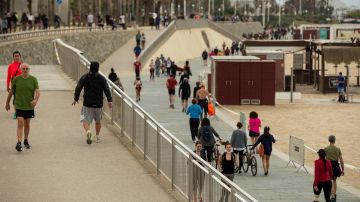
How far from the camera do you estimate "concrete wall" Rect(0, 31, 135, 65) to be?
4466cm

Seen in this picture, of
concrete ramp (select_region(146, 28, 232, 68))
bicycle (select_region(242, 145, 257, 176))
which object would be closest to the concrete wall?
concrete ramp (select_region(146, 28, 232, 68))

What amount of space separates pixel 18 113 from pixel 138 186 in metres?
2.99

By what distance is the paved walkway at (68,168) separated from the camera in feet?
36.3

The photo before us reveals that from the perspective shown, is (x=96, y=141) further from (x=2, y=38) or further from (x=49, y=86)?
(x=2, y=38)

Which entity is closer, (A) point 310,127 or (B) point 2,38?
(A) point 310,127

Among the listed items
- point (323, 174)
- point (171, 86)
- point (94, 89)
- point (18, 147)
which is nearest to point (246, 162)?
point (323, 174)

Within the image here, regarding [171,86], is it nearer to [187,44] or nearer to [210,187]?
[210,187]

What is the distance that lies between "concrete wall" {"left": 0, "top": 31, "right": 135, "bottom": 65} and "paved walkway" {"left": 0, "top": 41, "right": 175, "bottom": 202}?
26.7 meters

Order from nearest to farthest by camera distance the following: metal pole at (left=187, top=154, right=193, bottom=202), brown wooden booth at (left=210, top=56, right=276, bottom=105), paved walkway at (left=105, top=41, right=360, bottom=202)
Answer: metal pole at (left=187, top=154, right=193, bottom=202) < paved walkway at (left=105, top=41, right=360, bottom=202) < brown wooden booth at (left=210, top=56, right=276, bottom=105)

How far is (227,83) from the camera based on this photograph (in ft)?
131

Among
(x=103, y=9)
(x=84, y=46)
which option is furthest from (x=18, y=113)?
(x=103, y=9)

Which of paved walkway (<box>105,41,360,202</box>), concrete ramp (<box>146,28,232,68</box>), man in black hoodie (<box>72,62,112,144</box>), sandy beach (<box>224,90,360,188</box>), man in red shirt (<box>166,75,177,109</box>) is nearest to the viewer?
man in black hoodie (<box>72,62,112,144</box>)

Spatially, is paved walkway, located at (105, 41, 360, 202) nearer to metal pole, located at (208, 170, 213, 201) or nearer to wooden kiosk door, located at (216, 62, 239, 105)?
wooden kiosk door, located at (216, 62, 239, 105)

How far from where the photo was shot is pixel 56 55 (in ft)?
106
